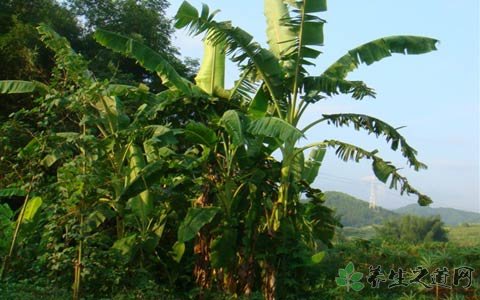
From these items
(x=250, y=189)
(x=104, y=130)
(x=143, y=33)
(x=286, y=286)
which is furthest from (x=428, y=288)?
(x=143, y=33)

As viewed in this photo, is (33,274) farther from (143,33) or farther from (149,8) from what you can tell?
(149,8)

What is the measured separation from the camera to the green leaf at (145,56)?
7410 mm

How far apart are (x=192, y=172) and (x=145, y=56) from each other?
5.63 feet

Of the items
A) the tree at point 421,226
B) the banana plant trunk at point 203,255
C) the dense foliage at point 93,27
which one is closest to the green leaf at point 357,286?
the banana plant trunk at point 203,255

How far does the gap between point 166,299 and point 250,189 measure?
178 centimetres

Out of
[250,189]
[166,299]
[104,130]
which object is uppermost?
[104,130]

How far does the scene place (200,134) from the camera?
7062 millimetres

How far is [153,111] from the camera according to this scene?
7.20 meters

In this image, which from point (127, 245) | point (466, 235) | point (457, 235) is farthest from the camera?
point (457, 235)

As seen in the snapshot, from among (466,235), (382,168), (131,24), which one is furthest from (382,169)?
(466,235)

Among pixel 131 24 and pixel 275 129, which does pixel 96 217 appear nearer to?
pixel 275 129

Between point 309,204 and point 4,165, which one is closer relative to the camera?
point 4,165

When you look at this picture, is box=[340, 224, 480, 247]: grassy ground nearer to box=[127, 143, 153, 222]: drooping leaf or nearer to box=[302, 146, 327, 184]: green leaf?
box=[302, 146, 327, 184]: green leaf

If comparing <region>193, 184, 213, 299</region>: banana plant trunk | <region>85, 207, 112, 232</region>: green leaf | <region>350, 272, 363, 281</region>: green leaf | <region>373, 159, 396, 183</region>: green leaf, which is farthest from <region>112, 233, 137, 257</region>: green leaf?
<region>373, 159, 396, 183</region>: green leaf
